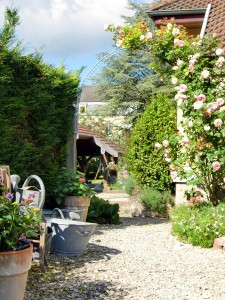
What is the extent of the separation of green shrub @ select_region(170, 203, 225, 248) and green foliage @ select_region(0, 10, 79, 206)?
92.5 inches

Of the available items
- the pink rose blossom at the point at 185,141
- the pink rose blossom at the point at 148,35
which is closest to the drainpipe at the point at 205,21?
the pink rose blossom at the point at 148,35

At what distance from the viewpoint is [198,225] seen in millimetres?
7215

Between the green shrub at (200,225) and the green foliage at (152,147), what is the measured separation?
10.2ft

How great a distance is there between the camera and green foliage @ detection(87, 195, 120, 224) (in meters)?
9.39

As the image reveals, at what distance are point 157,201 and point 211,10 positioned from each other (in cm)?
445

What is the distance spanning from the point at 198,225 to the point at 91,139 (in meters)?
12.6

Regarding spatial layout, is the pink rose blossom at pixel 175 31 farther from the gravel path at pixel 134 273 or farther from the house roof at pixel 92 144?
the house roof at pixel 92 144

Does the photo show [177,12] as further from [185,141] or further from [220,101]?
[185,141]

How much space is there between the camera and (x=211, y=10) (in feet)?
34.2

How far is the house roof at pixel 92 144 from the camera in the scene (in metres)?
19.0

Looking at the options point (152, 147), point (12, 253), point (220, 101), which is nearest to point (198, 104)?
point (220, 101)

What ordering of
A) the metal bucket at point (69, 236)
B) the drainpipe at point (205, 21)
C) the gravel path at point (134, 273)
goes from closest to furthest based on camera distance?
the gravel path at point (134, 273) → the metal bucket at point (69, 236) → the drainpipe at point (205, 21)

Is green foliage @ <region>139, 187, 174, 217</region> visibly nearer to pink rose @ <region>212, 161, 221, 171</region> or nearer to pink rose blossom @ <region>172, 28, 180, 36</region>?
pink rose @ <region>212, 161, 221, 171</region>

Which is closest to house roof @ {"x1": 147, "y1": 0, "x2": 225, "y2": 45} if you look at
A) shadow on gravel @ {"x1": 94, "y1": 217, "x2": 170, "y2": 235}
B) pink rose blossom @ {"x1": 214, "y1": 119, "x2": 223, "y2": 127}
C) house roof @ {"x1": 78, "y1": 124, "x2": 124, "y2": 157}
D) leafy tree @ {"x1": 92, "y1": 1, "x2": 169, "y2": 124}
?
pink rose blossom @ {"x1": 214, "y1": 119, "x2": 223, "y2": 127}
